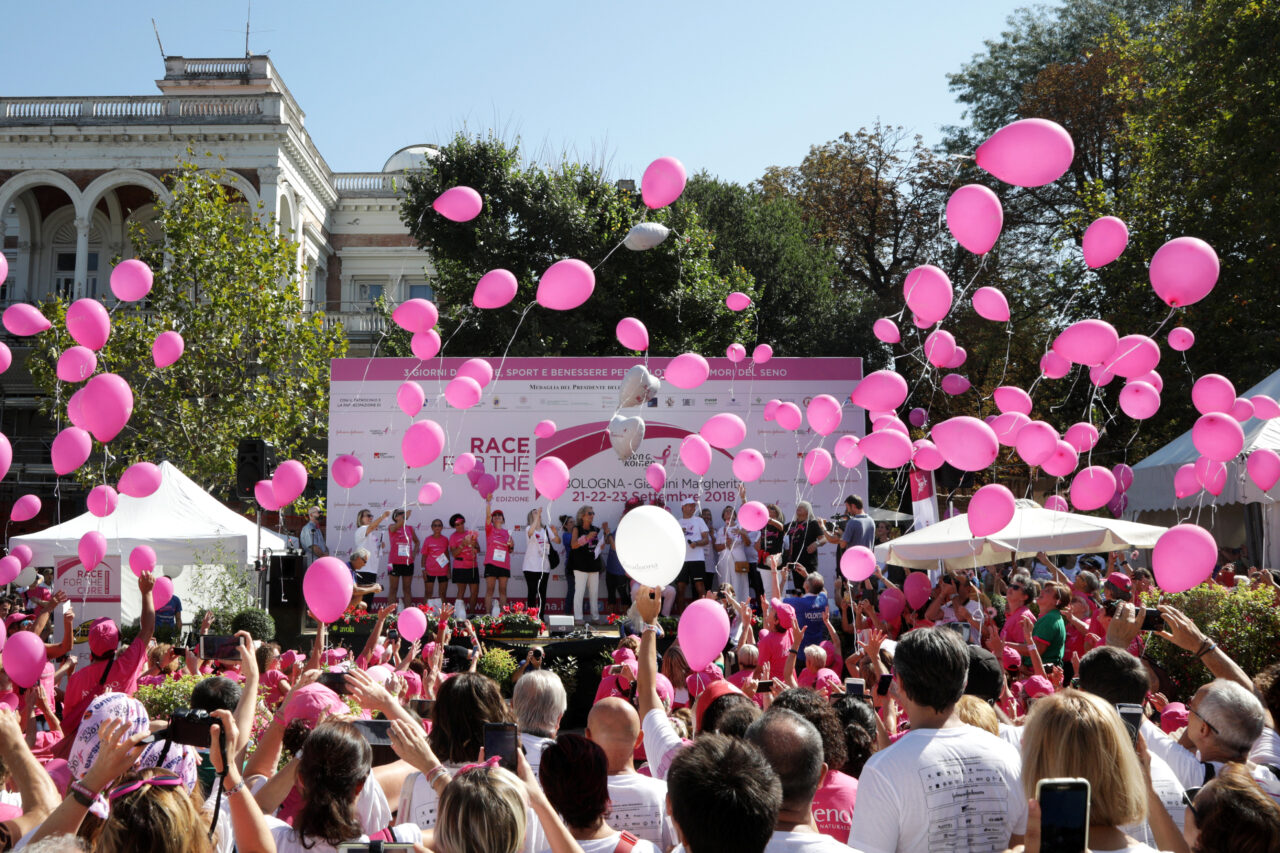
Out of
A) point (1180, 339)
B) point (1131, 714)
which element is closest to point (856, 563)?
point (1180, 339)

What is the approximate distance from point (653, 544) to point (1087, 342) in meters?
4.13

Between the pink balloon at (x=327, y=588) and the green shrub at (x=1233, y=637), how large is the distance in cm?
575

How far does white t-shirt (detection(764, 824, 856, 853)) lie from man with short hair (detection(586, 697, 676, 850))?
782 millimetres

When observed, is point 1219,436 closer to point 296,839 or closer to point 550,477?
point 550,477

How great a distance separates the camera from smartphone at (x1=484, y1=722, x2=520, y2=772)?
2.63 metres

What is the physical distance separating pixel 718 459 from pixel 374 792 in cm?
1323

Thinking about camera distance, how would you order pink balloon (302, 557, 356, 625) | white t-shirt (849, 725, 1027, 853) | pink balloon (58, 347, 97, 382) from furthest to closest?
pink balloon (58, 347, 97, 382) < pink balloon (302, 557, 356, 625) < white t-shirt (849, 725, 1027, 853)

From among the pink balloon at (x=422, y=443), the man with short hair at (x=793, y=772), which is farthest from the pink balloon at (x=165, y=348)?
the man with short hair at (x=793, y=772)

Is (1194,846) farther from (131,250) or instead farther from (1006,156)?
(131,250)

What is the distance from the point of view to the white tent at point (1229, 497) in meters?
12.7

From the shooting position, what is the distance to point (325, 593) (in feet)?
18.5

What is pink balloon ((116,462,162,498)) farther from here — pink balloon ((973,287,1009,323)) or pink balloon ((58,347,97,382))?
pink balloon ((973,287,1009,323))

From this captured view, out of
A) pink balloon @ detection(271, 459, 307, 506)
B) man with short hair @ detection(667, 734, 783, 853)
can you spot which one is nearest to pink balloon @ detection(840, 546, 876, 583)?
pink balloon @ detection(271, 459, 307, 506)

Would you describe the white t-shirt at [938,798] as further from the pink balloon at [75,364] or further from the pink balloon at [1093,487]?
the pink balloon at [75,364]
